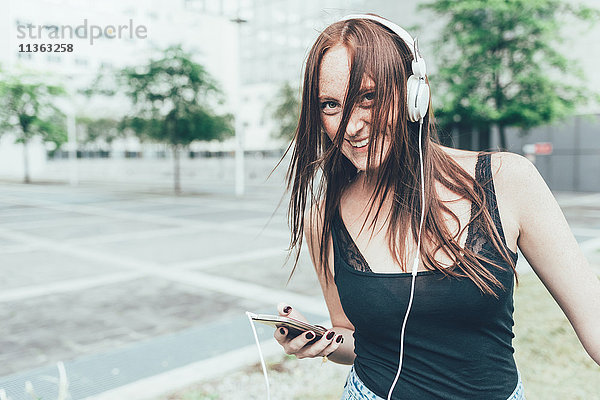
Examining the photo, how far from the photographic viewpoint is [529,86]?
16.0m

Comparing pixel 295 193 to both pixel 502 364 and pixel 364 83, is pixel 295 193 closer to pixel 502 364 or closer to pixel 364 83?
pixel 364 83

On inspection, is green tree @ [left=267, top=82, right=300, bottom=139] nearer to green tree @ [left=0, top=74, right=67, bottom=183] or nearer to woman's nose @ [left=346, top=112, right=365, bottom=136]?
green tree @ [left=0, top=74, right=67, bottom=183]

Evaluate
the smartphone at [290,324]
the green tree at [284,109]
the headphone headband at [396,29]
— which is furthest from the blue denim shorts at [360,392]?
the green tree at [284,109]

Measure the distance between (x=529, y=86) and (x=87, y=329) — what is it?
1479 centimetres

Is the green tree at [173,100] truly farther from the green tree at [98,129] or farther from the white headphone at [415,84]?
the green tree at [98,129]

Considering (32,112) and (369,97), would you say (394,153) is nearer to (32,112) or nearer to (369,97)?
(369,97)

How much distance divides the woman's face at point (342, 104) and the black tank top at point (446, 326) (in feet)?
0.82

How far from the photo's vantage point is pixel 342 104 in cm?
116

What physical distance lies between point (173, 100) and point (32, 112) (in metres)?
12.4

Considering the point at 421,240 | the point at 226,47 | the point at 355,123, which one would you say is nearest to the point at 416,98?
the point at 355,123

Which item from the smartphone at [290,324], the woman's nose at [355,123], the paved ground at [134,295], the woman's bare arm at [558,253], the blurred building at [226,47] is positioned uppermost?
the blurred building at [226,47]

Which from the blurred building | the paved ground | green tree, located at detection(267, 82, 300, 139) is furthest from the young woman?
green tree, located at detection(267, 82, 300, 139)

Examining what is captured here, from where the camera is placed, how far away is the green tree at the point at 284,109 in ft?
97.8

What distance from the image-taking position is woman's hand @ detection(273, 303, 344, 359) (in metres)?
1.28
